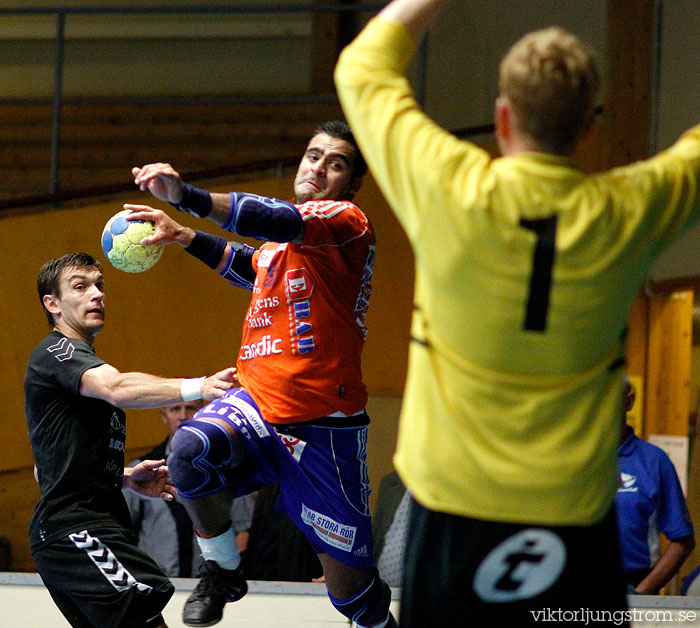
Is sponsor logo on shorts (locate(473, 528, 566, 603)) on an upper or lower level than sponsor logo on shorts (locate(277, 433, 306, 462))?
upper

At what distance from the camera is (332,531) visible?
10.5ft

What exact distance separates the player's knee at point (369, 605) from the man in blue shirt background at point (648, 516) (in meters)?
1.97

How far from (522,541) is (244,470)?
1614 mm

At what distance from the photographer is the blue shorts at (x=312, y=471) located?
10.5ft

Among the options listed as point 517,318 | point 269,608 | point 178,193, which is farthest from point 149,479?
point 517,318

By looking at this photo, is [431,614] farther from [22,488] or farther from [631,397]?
[22,488]

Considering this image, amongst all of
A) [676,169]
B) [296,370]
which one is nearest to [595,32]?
[296,370]

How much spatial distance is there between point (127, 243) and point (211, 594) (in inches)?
50.4

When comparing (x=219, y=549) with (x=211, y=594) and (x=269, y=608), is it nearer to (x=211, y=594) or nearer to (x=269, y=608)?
(x=211, y=594)

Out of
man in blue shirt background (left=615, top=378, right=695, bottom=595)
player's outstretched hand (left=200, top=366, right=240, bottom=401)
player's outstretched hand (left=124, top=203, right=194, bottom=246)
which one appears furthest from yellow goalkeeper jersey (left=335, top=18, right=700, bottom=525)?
man in blue shirt background (left=615, top=378, right=695, bottom=595)

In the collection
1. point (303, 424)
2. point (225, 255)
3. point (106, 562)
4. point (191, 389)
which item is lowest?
point (106, 562)

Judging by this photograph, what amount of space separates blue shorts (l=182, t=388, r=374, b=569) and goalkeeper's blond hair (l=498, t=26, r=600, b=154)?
5.70 ft

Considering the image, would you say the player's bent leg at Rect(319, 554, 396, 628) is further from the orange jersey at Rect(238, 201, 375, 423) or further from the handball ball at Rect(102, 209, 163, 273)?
the handball ball at Rect(102, 209, 163, 273)

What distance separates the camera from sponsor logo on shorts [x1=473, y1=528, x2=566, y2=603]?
1791 millimetres
